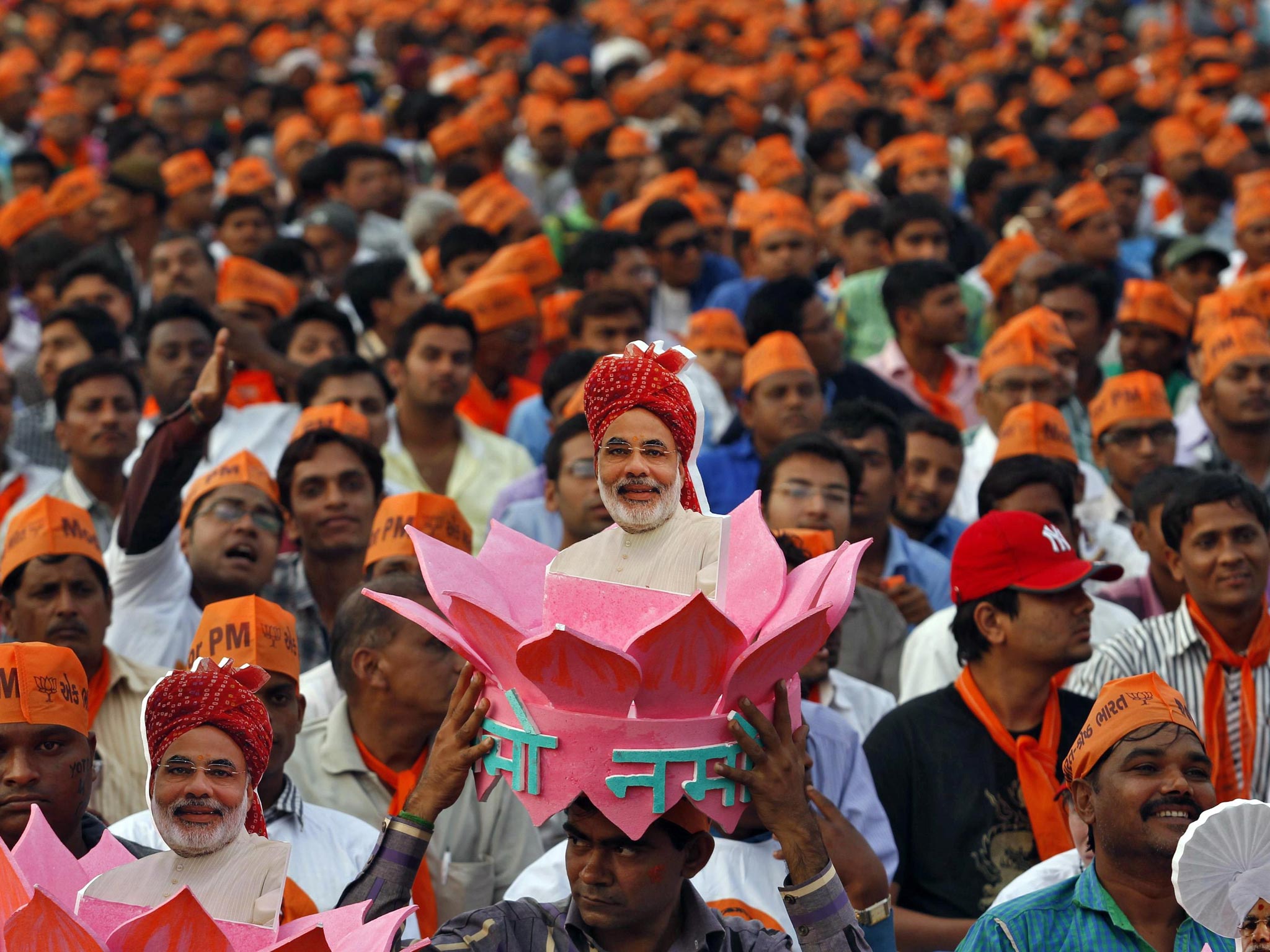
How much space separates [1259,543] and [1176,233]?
8.52 meters

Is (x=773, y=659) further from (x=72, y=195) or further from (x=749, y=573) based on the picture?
(x=72, y=195)

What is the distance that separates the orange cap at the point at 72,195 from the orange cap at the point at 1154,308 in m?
6.68

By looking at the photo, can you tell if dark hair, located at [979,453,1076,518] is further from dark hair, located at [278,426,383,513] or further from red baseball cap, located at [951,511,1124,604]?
dark hair, located at [278,426,383,513]

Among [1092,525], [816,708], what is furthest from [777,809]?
[1092,525]

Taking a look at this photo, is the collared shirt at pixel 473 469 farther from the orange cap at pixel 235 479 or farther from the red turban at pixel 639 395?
the red turban at pixel 639 395

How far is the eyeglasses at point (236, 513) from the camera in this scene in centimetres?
625

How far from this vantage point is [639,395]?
337cm

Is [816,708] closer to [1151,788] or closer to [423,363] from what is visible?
[1151,788]

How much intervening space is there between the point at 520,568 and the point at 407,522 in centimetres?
265

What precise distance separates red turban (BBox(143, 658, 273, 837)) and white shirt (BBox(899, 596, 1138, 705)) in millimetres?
2747

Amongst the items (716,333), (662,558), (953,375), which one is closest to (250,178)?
(716,333)

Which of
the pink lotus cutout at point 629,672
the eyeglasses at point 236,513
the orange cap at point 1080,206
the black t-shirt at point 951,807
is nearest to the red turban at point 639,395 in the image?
the pink lotus cutout at point 629,672

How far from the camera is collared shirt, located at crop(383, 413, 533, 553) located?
26.5ft

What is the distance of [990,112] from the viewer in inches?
655
